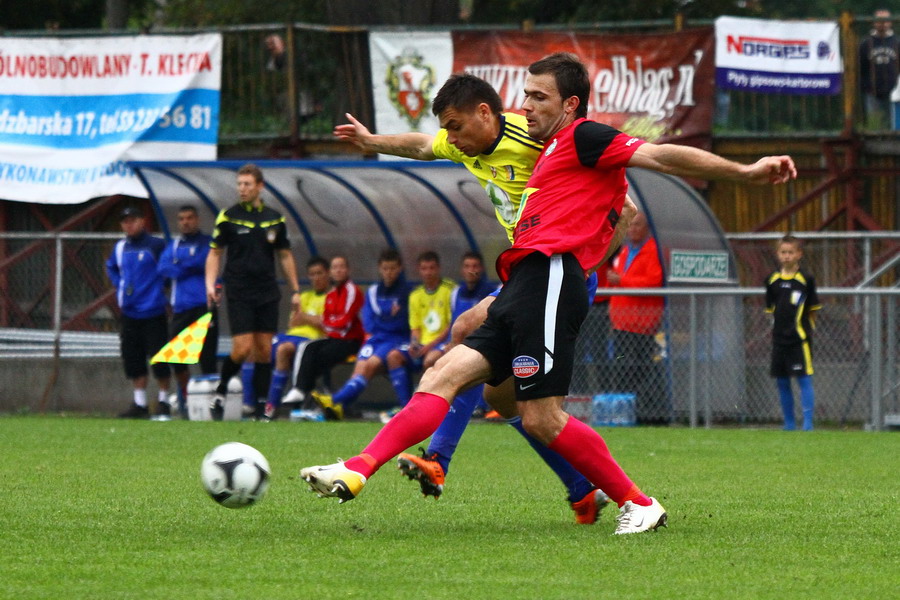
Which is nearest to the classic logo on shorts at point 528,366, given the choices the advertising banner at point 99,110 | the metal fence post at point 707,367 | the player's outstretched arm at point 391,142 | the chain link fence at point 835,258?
the player's outstretched arm at point 391,142

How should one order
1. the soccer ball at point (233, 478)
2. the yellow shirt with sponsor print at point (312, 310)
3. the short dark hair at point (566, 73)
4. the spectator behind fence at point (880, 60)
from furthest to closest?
the spectator behind fence at point (880, 60) < the yellow shirt with sponsor print at point (312, 310) < the short dark hair at point (566, 73) < the soccer ball at point (233, 478)

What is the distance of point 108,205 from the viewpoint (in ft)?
57.9

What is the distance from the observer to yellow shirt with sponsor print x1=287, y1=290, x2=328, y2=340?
14.7 meters

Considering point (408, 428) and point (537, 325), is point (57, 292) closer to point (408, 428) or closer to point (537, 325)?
point (408, 428)

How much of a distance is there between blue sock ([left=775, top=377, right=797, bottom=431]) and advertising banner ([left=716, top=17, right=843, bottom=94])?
4.53 metres

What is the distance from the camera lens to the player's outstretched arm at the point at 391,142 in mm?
6727

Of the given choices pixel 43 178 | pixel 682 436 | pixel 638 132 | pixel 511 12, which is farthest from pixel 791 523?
pixel 511 12

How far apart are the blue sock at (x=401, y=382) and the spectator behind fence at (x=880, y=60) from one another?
6271 mm

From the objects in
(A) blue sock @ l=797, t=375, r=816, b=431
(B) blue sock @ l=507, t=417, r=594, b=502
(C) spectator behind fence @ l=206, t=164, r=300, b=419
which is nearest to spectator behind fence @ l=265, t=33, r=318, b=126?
(C) spectator behind fence @ l=206, t=164, r=300, b=419

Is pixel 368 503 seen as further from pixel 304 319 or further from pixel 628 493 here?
pixel 304 319

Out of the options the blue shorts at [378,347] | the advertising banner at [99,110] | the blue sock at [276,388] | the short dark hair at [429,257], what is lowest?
the blue sock at [276,388]

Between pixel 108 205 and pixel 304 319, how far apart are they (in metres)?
4.22

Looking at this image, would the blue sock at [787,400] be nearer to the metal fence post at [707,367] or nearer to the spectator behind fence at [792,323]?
the spectator behind fence at [792,323]

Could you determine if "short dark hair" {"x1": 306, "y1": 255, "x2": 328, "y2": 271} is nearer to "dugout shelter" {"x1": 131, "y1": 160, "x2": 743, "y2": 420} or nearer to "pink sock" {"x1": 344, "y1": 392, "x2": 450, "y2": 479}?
"dugout shelter" {"x1": 131, "y1": 160, "x2": 743, "y2": 420}
